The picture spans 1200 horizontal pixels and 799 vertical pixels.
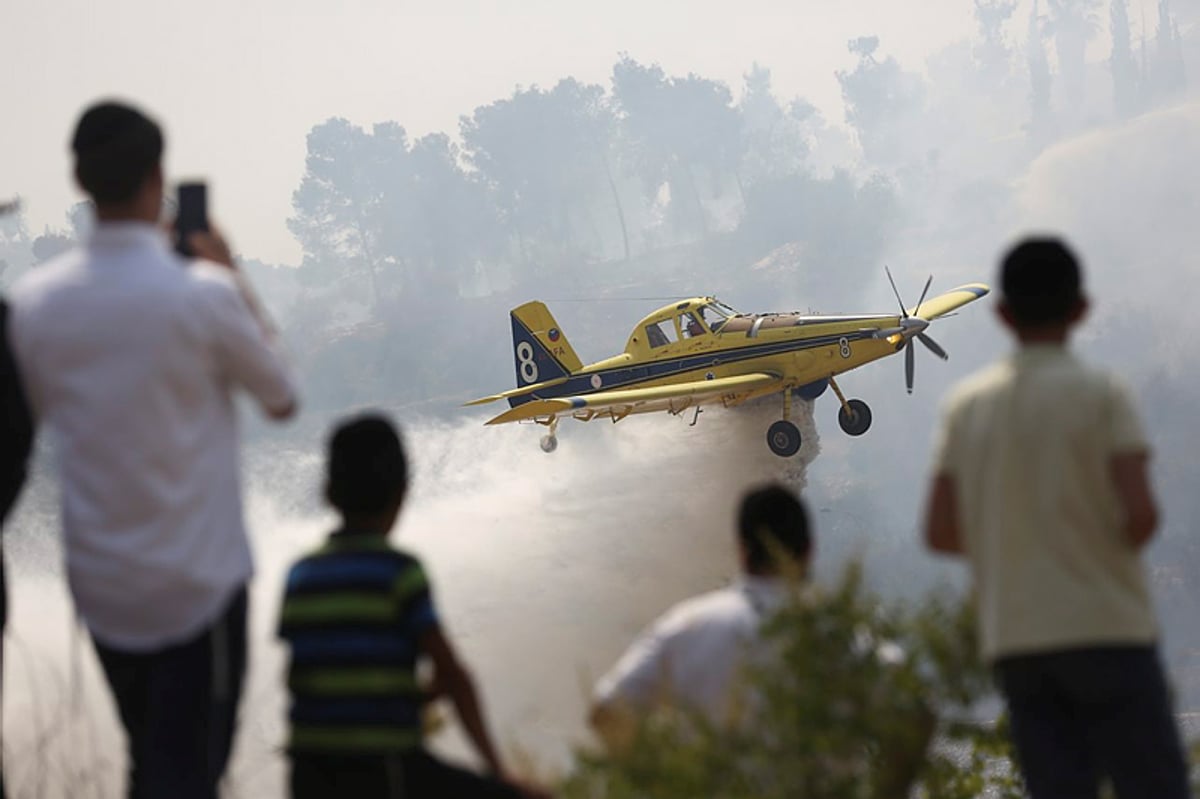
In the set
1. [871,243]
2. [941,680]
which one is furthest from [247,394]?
[871,243]

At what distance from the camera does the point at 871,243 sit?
147 m

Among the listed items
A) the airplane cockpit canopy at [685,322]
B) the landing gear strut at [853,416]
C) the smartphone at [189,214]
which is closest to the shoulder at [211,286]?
the smartphone at [189,214]

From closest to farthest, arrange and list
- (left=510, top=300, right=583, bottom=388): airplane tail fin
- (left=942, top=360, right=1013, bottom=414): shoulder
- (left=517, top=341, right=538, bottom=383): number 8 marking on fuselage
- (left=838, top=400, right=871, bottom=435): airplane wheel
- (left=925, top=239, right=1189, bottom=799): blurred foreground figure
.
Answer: (left=925, top=239, right=1189, bottom=799): blurred foreground figure, (left=942, top=360, right=1013, bottom=414): shoulder, (left=838, top=400, right=871, bottom=435): airplane wheel, (left=510, top=300, right=583, bottom=388): airplane tail fin, (left=517, top=341, right=538, bottom=383): number 8 marking on fuselage

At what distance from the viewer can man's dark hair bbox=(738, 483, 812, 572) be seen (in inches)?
144

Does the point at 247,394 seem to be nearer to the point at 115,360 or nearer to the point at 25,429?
the point at 115,360

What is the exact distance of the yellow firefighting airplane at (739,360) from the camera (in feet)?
73.9

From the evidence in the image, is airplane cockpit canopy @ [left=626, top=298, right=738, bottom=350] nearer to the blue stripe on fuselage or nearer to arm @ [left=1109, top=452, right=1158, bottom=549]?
the blue stripe on fuselage

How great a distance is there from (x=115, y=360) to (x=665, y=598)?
2583 centimetres

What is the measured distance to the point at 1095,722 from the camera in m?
3.42

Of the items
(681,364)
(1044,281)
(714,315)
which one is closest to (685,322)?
(714,315)

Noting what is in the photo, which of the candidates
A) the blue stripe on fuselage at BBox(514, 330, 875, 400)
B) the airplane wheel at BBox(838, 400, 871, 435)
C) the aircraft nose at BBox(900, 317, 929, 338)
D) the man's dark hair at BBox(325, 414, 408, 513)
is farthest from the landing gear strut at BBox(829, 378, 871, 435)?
the man's dark hair at BBox(325, 414, 408, 513)

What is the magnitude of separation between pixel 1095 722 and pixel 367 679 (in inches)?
69.8

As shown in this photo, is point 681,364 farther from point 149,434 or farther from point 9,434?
point 149,434

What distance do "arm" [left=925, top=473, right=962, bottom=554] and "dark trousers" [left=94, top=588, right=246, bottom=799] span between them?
1732 mm
